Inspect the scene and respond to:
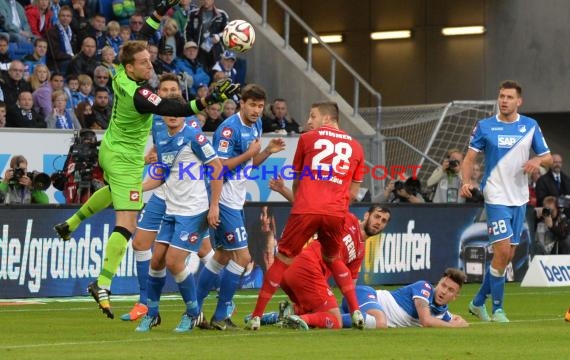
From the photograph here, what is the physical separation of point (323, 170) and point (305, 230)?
56 cm

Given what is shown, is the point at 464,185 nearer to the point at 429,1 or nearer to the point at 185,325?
the point at 185,325

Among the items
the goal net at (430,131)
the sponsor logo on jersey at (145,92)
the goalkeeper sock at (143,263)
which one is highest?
the goal net at (430,131)

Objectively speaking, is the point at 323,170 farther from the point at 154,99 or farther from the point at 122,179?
the point at 122,179

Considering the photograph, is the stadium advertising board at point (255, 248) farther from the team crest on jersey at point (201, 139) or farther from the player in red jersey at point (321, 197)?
the player in red jersey at point (321, 197)

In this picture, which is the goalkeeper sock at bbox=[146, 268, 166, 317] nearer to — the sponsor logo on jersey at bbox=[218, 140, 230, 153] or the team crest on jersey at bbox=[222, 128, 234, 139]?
the sponsor logo on jersey at bbox=[218, 140, 230, 153]

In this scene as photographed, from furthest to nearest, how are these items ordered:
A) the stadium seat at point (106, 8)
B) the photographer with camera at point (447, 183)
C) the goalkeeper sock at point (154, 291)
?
the stadium seat at point (106, 8) → the photographer with camera at point (447, 183) → the goalkeeper sock at point (154, 291)

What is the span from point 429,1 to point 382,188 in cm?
857

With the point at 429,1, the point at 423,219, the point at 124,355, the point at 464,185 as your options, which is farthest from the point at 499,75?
the point at 124,355

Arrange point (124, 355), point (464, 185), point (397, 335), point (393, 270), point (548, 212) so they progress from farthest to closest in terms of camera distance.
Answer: point (548, 212) < point (393, 270) < point (464, 185) < point (397, 335) < point (124, 355)

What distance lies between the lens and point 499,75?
31.0 m

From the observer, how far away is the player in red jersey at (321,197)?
40.5 ft

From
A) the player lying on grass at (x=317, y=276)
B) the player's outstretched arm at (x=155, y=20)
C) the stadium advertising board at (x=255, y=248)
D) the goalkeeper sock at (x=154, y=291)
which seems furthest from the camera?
the stadium advertising board at (x=255, y=248)

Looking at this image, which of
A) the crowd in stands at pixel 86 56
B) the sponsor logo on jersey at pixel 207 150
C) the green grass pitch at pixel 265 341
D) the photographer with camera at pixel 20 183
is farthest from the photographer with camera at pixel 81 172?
the sponsor logo on jersey at pixel 207 150

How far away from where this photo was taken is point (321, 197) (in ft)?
40.5
